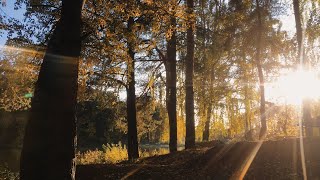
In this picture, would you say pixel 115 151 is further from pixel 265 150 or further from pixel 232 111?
pixel 265 150

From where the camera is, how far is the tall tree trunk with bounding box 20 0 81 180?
6.50 m

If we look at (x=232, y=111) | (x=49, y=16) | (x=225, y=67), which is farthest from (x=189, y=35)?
(x=232, y=111)

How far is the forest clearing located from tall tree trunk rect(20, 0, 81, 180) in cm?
2

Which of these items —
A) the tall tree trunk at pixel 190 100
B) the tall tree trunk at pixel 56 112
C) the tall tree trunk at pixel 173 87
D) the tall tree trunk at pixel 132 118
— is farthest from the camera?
the tall tree trunk at pixel 132 118

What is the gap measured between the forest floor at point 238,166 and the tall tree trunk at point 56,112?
2.89m

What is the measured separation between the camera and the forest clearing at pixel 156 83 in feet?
22.4

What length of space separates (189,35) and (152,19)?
3584 millimetres

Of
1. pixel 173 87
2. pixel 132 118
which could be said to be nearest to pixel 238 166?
pixel 173 87

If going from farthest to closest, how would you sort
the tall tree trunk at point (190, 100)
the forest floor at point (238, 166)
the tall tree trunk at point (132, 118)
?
1. the tall tree trunk at point (132, 118)
2. the tall tree trunk at point (190, 100)
3. the forest floor at point (238, 166)

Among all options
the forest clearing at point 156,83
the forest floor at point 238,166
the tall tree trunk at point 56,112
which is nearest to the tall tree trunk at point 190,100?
the forest clearing at point 156,83

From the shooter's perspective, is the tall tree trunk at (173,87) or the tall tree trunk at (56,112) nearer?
the tall tree trunk at (56,112)

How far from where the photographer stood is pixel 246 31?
18.9m

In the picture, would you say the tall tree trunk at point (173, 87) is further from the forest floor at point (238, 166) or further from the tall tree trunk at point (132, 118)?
the forest floor at point (238, 166)

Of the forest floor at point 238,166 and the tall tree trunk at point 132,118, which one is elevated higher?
the tall tree trunk at point 132,118
